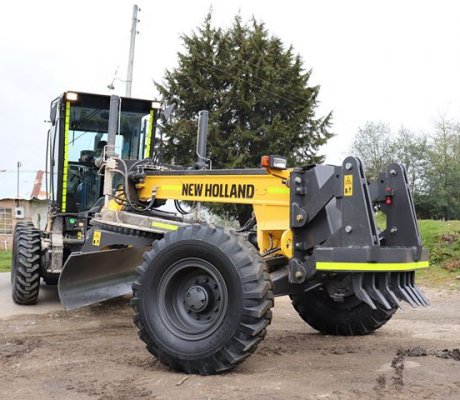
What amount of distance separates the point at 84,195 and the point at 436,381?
6.30 m

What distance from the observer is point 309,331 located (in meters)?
6.86

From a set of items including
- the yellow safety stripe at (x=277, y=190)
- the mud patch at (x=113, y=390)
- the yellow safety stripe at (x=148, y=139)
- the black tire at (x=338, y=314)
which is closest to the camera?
the mud patch at (x=113, y=390)

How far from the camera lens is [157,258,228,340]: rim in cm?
493

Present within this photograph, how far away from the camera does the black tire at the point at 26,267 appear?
8.45 meters

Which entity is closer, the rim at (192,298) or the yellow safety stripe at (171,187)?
the rim at (192,298)

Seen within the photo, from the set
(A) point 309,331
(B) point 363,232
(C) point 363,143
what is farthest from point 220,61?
(B) point 363,232

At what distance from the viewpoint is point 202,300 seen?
502 centimetres

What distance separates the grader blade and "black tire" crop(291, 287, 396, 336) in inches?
96.4

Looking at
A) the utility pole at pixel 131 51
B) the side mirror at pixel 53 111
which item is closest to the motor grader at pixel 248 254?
the side mirror at pixel 53 111

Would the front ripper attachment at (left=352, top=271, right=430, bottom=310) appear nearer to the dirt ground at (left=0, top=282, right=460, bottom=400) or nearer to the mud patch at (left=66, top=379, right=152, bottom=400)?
the dirt ground at (left=0, top=282, right=460, bottom=400)

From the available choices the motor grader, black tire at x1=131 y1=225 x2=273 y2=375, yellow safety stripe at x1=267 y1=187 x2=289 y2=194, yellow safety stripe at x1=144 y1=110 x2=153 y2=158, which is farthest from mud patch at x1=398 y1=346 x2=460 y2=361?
yellow safety stripe at x1=144 y1=110 x2=153 y2=158

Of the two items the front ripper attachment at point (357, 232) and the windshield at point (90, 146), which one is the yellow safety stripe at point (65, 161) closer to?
the windshield at point (90, 146)

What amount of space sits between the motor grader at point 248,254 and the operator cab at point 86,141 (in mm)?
1825

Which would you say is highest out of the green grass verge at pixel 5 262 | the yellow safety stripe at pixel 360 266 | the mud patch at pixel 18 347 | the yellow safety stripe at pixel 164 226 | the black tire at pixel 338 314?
the yellow safety stripe at pixel 164 226
